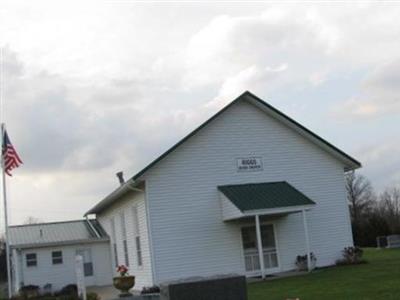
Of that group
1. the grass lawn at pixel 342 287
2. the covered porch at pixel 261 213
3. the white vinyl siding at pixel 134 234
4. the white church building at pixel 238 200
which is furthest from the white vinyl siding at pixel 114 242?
the grass lawn at pixel 342 287

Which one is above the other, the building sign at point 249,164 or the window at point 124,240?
the building sign at point 249,164

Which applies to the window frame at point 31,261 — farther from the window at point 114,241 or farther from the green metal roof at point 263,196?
the green metal roof at point 263,196

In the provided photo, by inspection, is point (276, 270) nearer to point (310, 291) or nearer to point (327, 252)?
point (327, 252)

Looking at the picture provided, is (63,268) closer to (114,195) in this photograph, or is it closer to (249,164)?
(114,195)

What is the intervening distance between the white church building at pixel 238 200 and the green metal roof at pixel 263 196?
1.6 inches

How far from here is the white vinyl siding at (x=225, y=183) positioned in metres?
26.9

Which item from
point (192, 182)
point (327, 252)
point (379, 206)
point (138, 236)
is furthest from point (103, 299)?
point (379, 206)

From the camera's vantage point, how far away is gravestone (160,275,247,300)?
9.08m

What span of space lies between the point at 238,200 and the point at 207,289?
1759 centimetres

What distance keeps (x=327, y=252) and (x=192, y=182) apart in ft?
23.3

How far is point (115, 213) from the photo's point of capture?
3403cm

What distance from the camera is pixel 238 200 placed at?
2672 cm

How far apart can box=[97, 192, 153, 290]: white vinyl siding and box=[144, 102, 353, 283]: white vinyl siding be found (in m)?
1.04

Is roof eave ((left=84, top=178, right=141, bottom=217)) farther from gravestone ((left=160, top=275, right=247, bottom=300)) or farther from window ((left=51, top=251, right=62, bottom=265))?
gravestone ((left=160, top=275, right=247, bottom=300))
